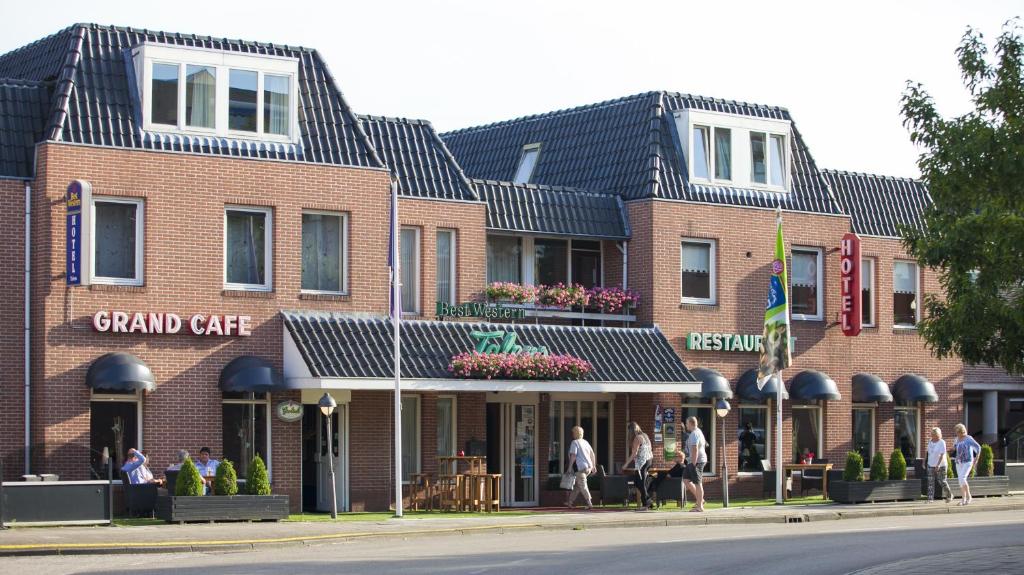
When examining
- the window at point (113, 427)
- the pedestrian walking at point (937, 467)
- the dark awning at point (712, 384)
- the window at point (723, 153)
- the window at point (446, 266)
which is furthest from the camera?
the window at point (723, 153)

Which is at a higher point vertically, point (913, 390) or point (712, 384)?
point (712, 384)

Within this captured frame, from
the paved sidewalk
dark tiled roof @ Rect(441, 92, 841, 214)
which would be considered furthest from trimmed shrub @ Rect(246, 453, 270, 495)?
dark tiled roof @ Rect(441, 92, 841, 214)

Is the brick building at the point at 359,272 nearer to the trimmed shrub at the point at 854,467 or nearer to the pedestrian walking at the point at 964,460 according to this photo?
the trimmed shrub at the point at 854,467

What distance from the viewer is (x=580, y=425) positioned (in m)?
36.6

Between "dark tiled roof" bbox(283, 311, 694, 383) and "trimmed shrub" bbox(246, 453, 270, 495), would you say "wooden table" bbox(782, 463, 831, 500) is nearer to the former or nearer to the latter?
"dark tiled roof" bbox(283, 311, 694, 383)

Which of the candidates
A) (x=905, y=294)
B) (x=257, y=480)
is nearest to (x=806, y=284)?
(x=905, y=294)

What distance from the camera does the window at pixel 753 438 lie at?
38.1 meters

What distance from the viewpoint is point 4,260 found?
2911cm

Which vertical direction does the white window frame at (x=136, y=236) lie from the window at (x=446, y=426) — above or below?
above

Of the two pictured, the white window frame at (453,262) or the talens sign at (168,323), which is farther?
the white window frame at (453,262)

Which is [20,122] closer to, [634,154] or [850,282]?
[634,154]

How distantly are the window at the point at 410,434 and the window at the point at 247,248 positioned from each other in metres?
4.24

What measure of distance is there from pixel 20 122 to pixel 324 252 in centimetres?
630

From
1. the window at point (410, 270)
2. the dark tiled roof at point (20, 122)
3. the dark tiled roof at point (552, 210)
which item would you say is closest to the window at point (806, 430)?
the dark tiled roof at point (552, 210)
